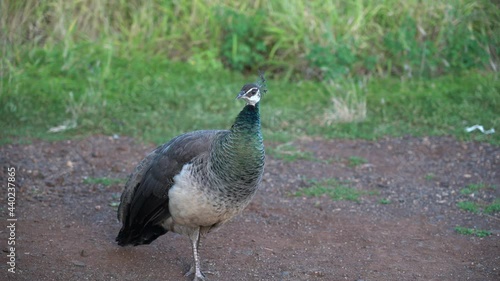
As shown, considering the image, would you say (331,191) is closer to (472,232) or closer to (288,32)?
(472,232)

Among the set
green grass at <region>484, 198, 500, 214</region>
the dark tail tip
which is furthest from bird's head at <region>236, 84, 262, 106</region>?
green grass at <region>484, 198, 500, 214</region>

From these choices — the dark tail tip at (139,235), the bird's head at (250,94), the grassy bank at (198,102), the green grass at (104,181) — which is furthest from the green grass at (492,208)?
the green grass at (104,181)

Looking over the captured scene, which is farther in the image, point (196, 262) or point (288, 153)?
point (288, 153)

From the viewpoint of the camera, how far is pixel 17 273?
4816 mm

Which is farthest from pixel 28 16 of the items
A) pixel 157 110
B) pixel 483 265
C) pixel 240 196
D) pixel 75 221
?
pixel 483 265

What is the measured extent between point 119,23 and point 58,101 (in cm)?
247

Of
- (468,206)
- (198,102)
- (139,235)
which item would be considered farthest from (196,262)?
(198,102)

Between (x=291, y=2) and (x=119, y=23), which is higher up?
(x=291, y=2)

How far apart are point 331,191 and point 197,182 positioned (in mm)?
2337

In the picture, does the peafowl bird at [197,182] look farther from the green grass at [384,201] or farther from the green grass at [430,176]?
the green grass at [430,176]

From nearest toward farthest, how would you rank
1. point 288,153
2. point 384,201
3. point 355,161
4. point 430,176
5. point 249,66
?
point 384,201, point 430,176, point 355,161, point 288,153, point 249,66

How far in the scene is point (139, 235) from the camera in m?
5.28

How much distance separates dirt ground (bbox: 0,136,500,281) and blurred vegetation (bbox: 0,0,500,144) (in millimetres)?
520

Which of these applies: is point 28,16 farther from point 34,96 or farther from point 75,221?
point 75,221
